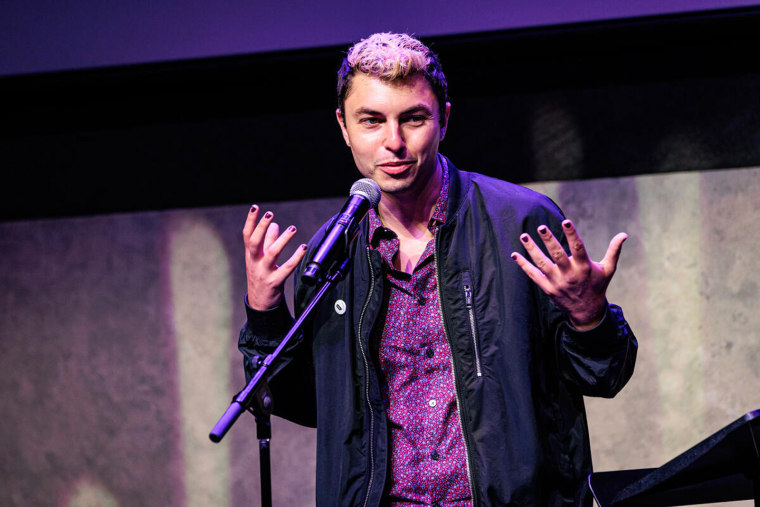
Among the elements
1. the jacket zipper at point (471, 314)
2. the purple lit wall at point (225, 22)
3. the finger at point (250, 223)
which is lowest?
the jacket zipper at point (471, 314)

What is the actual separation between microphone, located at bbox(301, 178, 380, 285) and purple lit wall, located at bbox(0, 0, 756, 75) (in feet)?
4.41

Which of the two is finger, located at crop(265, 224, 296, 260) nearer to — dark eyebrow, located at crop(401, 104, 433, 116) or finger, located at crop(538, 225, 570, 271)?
dark eyebrow, located at crop(401, 104, 433, 116)

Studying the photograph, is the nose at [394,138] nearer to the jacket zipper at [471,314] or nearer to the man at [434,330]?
the man at [434,330]

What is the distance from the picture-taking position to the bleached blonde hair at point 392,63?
5.02ft

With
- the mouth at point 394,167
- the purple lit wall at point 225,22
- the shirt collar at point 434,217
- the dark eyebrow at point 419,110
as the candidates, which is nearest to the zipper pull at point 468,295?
the shirt collar at point 434,217

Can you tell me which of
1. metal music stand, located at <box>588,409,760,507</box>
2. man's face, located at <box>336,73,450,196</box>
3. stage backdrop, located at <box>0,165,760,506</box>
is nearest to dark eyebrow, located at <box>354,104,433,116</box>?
man's face, located at <box>336,73,450,196</box>

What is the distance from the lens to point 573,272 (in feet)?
4.13

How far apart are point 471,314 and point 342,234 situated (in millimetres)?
345

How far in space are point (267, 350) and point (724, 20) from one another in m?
1.94

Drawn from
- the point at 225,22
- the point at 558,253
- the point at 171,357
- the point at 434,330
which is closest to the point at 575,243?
the point at 558,253

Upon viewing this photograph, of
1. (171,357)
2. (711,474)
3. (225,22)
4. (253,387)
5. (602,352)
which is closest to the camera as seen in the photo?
(711,474)

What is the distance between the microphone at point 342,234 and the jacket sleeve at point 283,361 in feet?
0.82

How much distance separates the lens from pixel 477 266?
1.50 meters

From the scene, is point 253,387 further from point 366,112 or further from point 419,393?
point 366,112
